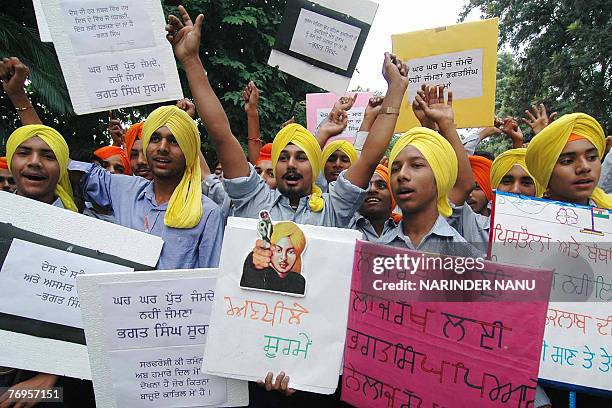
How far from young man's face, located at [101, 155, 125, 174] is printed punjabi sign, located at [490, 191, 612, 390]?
10.4 feet

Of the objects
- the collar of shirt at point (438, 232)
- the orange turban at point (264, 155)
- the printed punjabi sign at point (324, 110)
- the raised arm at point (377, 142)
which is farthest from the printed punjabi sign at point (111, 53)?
the printed punjabi sign at point (324, 110)

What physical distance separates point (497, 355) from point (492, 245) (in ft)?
1.79

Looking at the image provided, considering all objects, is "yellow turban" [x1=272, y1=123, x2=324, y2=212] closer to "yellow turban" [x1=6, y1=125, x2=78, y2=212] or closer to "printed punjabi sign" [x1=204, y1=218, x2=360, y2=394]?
"printed punjabi sign" [x1=204, y1=218, x2=360, y2=394]

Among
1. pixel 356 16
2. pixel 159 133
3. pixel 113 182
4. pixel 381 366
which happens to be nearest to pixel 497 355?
pixel 381 366

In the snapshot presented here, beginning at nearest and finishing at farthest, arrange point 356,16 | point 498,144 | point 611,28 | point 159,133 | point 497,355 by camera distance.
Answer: point 497,355 → point 159,133 → point 356,16 → point 611,28 → point 498,144

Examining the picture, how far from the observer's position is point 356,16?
4.13 metres

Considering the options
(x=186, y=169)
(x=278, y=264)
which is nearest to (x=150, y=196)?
(x=186, y=169)

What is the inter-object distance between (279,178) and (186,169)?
0.55 metres

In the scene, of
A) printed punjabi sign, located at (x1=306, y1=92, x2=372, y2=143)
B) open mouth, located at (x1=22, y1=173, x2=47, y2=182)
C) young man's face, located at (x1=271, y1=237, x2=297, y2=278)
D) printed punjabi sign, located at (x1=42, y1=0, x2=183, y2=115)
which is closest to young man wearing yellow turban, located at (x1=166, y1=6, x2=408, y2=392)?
printed punjabi sign, located at (x1=42, y1=0, x2=183, y2=115)

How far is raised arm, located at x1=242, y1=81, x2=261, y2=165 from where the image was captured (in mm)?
4266

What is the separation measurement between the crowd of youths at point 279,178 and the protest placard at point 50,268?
6.8 inches

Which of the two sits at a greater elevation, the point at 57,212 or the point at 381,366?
the point at 57,212

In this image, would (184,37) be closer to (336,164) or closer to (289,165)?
(289,165)

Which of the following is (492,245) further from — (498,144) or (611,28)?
(498,144)
